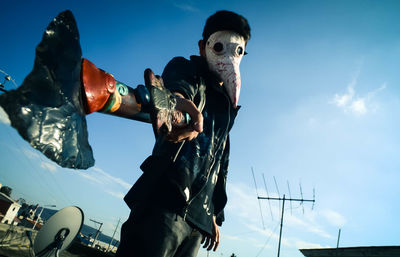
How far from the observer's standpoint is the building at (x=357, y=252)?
740 cm

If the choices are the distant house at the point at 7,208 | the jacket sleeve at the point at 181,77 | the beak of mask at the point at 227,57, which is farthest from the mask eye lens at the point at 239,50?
the distant house at the point at 7,208

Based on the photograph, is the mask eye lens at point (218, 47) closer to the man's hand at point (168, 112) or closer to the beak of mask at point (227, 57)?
the beak of mask at point (227, 57)

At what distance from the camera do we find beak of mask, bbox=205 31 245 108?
2.12 metres

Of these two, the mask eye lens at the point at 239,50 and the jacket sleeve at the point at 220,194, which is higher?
the mask eye lens at the point at 239,50

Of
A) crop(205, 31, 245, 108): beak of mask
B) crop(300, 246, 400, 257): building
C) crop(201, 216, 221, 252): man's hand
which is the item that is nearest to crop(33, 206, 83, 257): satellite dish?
crop(201, 216, 221, 252): man's hand

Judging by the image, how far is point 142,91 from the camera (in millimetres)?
947

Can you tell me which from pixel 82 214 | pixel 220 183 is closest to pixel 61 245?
pixel 82 214

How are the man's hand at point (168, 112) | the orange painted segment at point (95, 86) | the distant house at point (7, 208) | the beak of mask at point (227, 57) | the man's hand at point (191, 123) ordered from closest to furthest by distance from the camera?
the orange painted segment at point (95, 86), the man's hand at point (168, 112), the man's hand at point (191, 123), the beak of mask at point (227, 57), the distant house at point (7, 208)

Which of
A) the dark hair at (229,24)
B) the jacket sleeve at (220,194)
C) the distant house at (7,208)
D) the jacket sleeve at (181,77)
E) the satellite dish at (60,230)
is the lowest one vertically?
the distant house at (7,208)

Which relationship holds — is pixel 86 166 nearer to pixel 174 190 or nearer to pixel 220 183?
pixel 174 190

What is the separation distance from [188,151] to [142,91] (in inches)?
34.8

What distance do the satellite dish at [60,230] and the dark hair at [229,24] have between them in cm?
722

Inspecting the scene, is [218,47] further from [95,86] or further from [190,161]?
[95,86]

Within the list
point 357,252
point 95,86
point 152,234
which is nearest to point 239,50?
point 95,86
